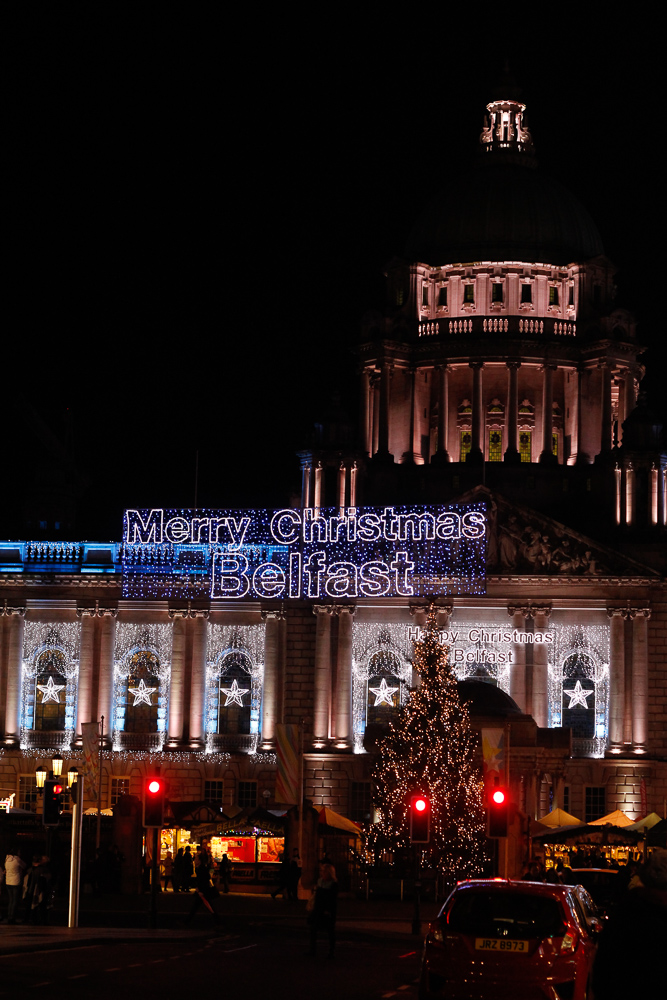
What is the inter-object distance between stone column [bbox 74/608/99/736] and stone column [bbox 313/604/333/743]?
36.3 feet

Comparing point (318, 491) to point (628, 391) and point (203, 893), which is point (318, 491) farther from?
point (203, 893)

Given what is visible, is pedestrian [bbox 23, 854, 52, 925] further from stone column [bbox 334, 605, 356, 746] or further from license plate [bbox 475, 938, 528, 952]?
stone column [bbox 334, 605, 356, 746]

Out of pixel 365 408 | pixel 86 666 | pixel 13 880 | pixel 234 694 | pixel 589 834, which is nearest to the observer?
pixel 13 880

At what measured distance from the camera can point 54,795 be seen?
153ft

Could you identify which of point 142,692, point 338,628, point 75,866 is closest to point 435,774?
point 338,628

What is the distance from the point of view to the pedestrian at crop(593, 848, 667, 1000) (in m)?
15.3

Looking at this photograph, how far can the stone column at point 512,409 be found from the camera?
10238 cm

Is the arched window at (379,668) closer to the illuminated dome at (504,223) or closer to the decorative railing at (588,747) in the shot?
the decorative railing at (588,747)

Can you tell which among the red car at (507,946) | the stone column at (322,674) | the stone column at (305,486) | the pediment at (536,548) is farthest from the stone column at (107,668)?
the red car at (507,946)

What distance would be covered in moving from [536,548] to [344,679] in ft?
36.4

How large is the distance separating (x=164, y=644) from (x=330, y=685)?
29.3 ft

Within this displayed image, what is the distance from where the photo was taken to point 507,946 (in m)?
25.1

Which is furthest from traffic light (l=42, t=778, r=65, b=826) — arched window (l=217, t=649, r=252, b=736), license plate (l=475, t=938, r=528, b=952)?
arched window (l=217, t=649, r=252, b=736)

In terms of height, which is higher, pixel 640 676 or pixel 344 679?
pixel 640 676
